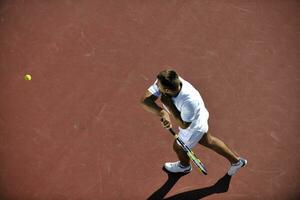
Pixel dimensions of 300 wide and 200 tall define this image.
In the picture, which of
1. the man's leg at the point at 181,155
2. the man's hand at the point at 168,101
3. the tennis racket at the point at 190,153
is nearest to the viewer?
the man's hand at the point at 168,101

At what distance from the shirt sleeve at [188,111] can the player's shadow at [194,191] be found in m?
1.44

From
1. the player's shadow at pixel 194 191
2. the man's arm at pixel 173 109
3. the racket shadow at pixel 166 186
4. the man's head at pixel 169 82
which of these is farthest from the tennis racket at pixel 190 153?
the man's head at pixel 169 82

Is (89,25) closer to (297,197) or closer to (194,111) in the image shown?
(194,111)

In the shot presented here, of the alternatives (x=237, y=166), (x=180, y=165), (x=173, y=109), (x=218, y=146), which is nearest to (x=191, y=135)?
(x=173, y=109)

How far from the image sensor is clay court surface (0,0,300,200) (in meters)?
6.91

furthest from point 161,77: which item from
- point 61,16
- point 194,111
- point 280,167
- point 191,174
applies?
point 61,16

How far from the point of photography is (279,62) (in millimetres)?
8188

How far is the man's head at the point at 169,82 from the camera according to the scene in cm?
552

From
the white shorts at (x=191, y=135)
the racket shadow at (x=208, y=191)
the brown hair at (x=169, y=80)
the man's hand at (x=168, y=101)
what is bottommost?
the racket shadow at (x=208, y=191)

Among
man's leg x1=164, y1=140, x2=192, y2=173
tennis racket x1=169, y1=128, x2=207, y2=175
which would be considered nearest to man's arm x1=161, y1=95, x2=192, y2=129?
tennis racket x1=169, y1=128, x2=207, y2=175

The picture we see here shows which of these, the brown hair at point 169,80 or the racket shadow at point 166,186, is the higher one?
the brown hair at point 169,80

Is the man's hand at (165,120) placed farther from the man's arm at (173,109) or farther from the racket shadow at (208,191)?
the racket shadow at (208,191)

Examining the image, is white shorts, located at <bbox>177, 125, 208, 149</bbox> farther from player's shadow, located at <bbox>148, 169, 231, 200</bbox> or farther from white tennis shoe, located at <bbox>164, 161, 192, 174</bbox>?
player's shadow, located at <bbox>148, 169, 231, 200</bbox>

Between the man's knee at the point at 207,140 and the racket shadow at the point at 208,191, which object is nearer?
the man's knee at the point at 207,140
